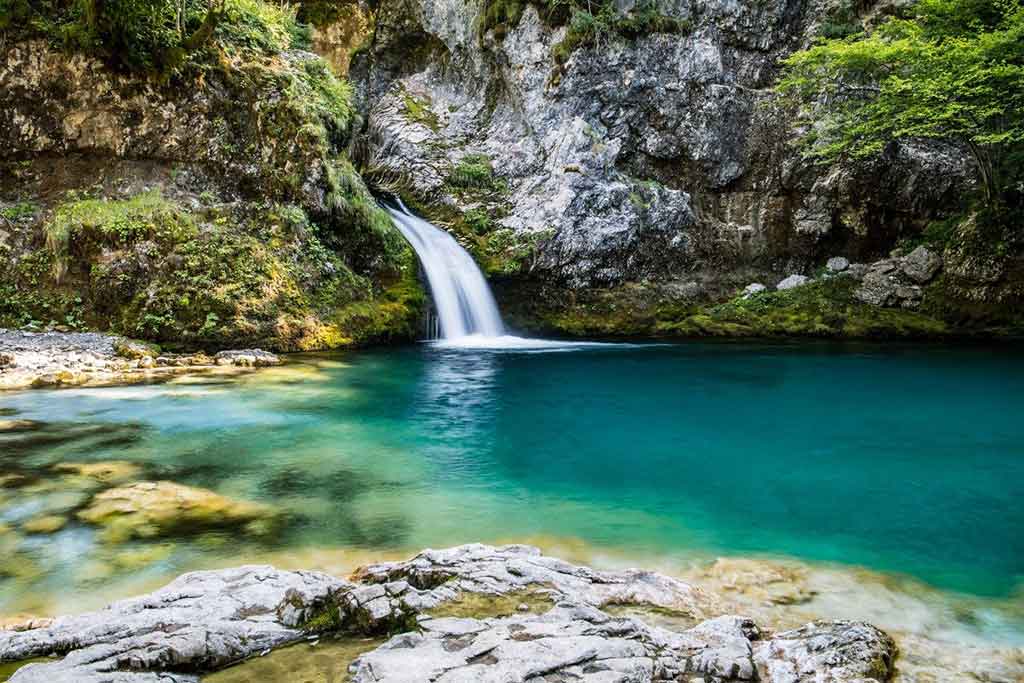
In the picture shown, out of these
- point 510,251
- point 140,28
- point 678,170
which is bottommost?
point 510,251

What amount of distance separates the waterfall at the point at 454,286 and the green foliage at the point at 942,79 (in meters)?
8.92

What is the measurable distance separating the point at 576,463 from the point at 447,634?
149 inches

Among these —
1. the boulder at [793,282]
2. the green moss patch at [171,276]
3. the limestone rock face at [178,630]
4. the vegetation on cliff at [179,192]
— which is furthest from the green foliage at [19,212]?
the boulder at [793,282]

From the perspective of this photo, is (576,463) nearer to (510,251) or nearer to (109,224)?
(109,224)

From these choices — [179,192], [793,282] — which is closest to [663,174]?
[793,282]

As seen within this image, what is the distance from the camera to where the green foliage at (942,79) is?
12.4 metres

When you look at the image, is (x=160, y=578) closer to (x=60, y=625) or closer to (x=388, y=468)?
(x=60, y=625)

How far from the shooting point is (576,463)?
6.37 m

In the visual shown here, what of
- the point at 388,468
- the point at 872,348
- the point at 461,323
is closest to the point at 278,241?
the point at 461,323

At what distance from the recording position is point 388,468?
6.02 metres

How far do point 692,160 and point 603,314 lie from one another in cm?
516

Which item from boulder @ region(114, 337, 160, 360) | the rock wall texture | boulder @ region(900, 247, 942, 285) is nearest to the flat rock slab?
boulder @ region(114, 337, 160, 360)

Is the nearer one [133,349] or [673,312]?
[133,349]

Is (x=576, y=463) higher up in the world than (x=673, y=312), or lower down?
lower down
